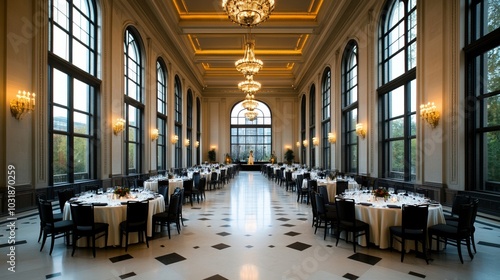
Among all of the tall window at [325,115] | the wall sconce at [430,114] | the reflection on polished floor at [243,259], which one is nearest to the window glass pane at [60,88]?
the reflection on polished floor at [243,259]

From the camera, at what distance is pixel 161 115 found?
14.3 meters

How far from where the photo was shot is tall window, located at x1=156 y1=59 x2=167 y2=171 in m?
14.2

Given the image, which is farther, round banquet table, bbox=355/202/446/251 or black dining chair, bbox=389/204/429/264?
round banquet table, bbox=355/202/446/251

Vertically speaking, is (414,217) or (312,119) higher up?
(312,119)

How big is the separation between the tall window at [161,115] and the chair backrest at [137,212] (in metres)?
9.65

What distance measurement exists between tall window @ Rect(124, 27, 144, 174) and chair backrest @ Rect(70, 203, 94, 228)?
245 inches

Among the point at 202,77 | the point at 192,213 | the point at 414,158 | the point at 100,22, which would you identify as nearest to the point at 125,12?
the point at 100,22

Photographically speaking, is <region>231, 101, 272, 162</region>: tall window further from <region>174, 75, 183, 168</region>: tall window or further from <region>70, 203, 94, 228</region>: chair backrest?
<region>70, 203, 94, 228</region>: chair backrest

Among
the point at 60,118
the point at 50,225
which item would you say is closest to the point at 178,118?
the point at 60,118

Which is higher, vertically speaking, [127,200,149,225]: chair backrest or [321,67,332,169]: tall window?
[321,67,332,169]: tall window

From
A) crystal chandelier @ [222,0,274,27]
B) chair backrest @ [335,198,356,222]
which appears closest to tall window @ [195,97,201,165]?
crystal chandelier @ [222,0,274,27]

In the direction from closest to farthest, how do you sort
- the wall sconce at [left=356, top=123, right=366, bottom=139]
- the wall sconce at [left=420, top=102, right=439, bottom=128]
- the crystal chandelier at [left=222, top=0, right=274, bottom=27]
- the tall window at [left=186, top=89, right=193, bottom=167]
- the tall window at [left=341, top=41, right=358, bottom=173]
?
the wall sconce at [left=420, top=102, right=439, bottom=128], the crystal chandelier at [left=222, top=0, right=274, bottom=27], the wall sconce at [left=356, top=123, right=366, bottom=139], the tall window at [left=341, top=41, right=358, bottom=173], the tall window at [left=186, top=89, right=193, bottom=167]

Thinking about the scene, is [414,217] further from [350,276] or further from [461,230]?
[350,276]

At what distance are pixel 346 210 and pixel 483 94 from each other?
12.0ft
